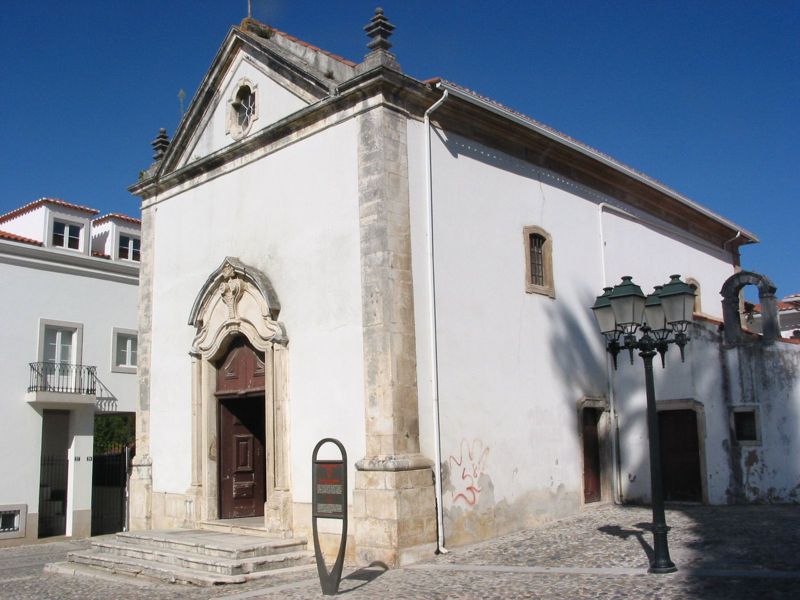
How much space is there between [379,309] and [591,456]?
19.2 feet

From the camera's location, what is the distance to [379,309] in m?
10.9

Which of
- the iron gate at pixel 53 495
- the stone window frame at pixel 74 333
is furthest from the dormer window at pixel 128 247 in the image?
the iron gate at pixel 53 495

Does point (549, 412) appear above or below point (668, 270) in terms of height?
below

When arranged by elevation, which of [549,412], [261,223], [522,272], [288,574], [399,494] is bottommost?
[288,574]

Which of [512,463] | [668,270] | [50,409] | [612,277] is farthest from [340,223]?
[50,409]

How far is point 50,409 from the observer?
19078mm

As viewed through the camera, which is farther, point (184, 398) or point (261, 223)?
point (184, 398)

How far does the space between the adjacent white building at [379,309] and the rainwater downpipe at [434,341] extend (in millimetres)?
A: 33

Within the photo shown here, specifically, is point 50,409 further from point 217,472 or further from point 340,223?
point 340,223

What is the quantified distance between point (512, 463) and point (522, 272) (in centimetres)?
306

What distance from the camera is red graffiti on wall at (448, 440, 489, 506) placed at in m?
11.4

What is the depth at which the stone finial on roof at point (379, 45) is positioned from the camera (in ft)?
37.5

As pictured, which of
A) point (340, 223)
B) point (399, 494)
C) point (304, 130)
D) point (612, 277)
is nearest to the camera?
point (399, 494)

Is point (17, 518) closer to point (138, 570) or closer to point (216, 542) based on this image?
point (138, 570)
